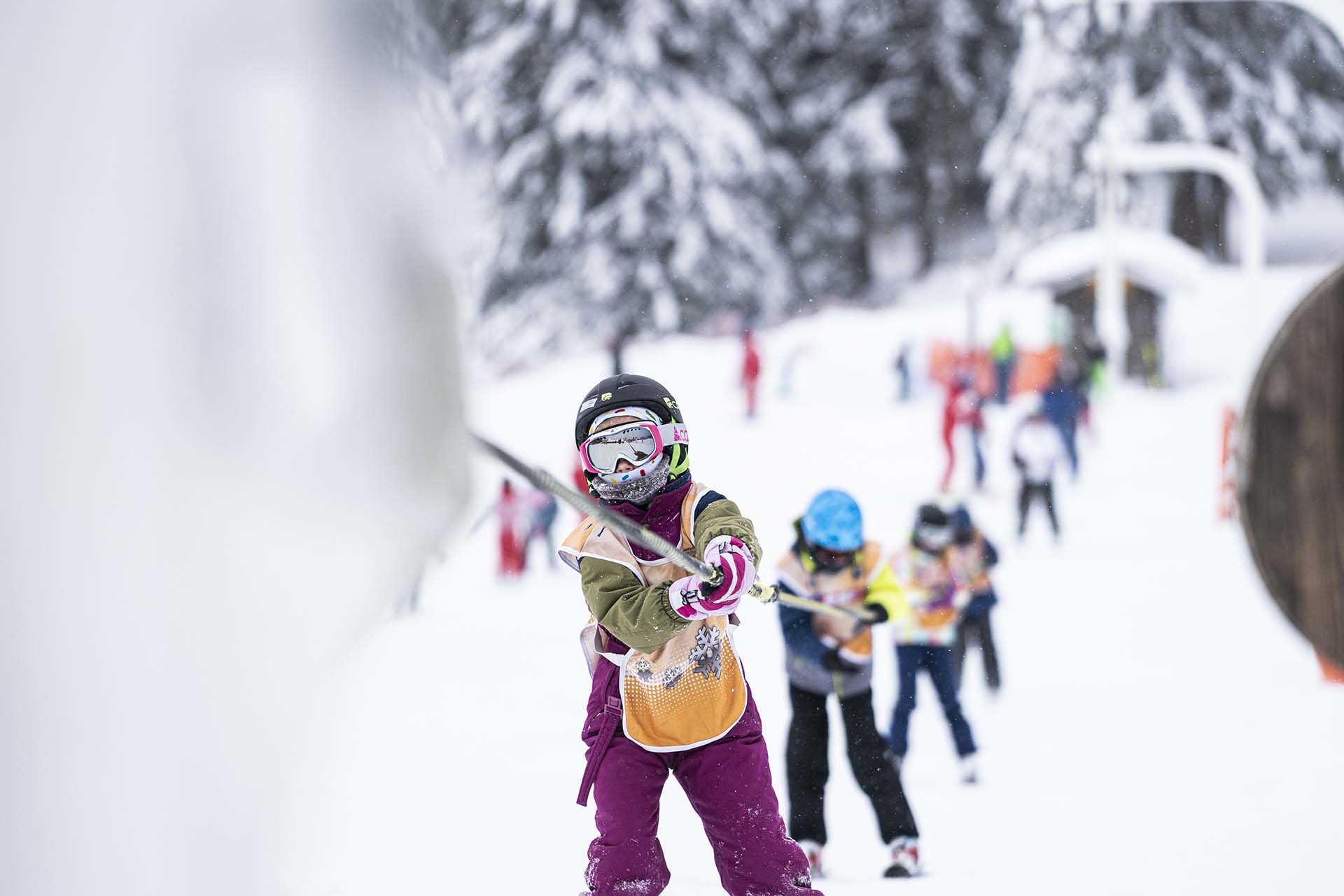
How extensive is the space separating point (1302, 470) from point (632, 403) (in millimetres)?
1554

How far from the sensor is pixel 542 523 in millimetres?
7262

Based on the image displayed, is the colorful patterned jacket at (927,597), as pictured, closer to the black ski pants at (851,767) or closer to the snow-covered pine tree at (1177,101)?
the black ski pants at (851,767)

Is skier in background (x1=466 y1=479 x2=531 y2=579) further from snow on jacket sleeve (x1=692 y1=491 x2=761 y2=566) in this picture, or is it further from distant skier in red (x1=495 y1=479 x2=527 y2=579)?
snow on jacket sleeve (x1=692 y1=491 x2=761 y2=566)

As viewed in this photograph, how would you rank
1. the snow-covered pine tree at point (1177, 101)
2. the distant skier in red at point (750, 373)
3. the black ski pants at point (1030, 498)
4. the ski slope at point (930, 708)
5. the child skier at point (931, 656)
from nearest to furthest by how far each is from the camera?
the ski slope at point (930, 708)
the child skier at point (931, 656)
the black ski pants at point (1030, 498)
the distant skier in red at point (750, 373)
the snow-covered pine tree at point (1177, 101)

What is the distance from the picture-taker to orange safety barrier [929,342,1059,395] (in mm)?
12406

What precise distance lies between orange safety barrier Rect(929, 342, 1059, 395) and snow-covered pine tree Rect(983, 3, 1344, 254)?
2865mm

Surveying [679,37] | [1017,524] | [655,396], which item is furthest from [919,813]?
[679,37]

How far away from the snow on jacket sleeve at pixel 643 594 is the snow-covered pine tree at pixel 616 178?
4.95 metres


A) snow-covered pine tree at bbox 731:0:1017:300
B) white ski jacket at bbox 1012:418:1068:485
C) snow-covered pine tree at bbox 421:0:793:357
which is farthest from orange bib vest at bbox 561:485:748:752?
snow-covered pine tree at bbox 731:0:1017:300

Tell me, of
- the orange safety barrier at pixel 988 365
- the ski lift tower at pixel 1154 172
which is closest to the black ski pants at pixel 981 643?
the ski lift tower at pixel 1154 172

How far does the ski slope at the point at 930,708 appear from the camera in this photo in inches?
126

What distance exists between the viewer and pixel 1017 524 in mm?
8547

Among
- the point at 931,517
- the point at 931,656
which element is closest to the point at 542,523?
the point at 931,517

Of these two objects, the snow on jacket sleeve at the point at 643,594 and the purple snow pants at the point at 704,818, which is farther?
the purple snow pants at the point at 704,818
